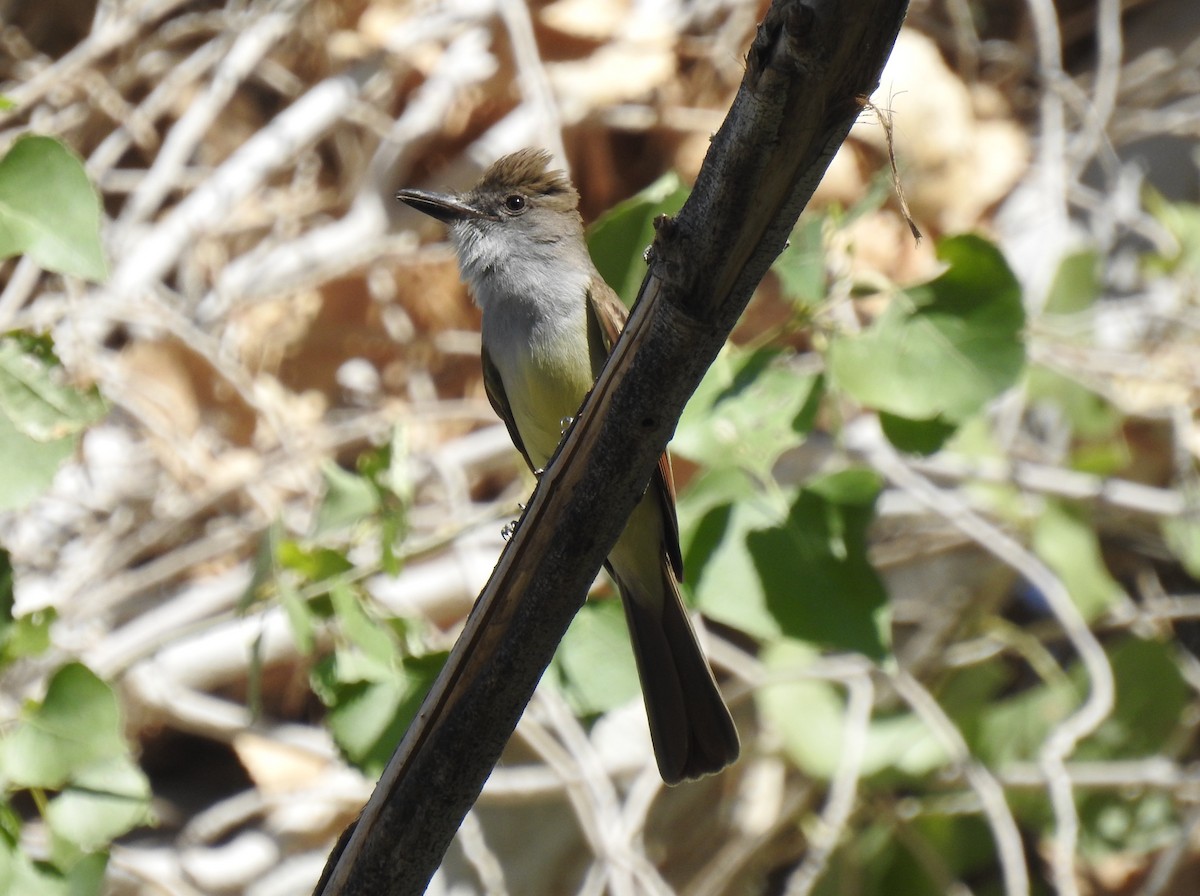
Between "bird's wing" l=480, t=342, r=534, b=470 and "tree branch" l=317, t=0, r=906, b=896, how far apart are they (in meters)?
1.36

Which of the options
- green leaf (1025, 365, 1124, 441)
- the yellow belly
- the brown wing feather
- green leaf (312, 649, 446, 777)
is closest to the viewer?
green leaf (312, 649, 446, 777)

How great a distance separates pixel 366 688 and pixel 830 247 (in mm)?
1010

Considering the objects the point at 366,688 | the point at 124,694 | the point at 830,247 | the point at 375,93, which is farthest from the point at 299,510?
the point at 830,247

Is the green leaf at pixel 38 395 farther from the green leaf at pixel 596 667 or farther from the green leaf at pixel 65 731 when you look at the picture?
the green leaf at pixel 596 667

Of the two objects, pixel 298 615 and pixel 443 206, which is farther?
pixel 443 206

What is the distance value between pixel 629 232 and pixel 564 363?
19.0 inches

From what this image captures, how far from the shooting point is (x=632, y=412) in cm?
128

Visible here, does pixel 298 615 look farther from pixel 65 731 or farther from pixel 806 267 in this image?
pixel 806 267

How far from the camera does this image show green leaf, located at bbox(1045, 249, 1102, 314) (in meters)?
3.51

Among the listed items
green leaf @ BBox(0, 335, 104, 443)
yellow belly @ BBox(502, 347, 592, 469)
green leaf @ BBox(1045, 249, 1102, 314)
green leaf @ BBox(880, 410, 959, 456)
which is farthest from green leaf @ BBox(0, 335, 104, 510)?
green leaf @ BBox(1045, 249, 1102, 314)

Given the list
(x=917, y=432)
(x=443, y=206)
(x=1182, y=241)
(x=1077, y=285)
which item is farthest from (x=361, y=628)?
(x=1182, y=241)

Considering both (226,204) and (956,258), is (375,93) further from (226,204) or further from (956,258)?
(956,258)

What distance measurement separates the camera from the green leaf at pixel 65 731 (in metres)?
1.79

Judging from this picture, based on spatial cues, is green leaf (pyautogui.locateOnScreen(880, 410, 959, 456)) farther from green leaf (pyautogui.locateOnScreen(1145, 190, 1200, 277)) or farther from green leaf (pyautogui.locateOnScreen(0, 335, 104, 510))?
green leaf (pyautogui.locateOnScreen(1145, 190, 1200, 277))
